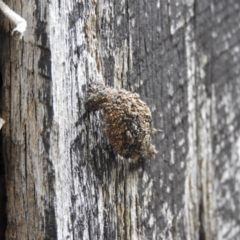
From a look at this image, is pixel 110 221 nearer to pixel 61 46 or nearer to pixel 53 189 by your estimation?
pixel 53 189

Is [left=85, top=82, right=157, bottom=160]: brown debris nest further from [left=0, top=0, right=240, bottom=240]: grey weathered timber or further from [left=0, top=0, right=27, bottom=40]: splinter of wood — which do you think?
[left=0, top=0, right=27, bottom=40]: splinter of wood

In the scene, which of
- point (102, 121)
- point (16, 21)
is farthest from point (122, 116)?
point (16, 21)

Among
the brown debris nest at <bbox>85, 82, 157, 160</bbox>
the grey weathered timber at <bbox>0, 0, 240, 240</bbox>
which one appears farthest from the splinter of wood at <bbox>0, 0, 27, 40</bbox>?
the brown debris nest at <bbox>85, 82, 157, 160</bbox>

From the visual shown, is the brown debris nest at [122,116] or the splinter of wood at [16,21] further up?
the splinter of wood at [16,21]

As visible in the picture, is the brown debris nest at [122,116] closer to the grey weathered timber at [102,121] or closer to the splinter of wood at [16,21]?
the grey weathered timber at [102,121]

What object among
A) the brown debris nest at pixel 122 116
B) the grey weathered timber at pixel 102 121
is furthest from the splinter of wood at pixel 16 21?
the brown debris nest at pixel 122 116

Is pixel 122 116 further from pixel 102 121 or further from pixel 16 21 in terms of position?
pixel 16 21
